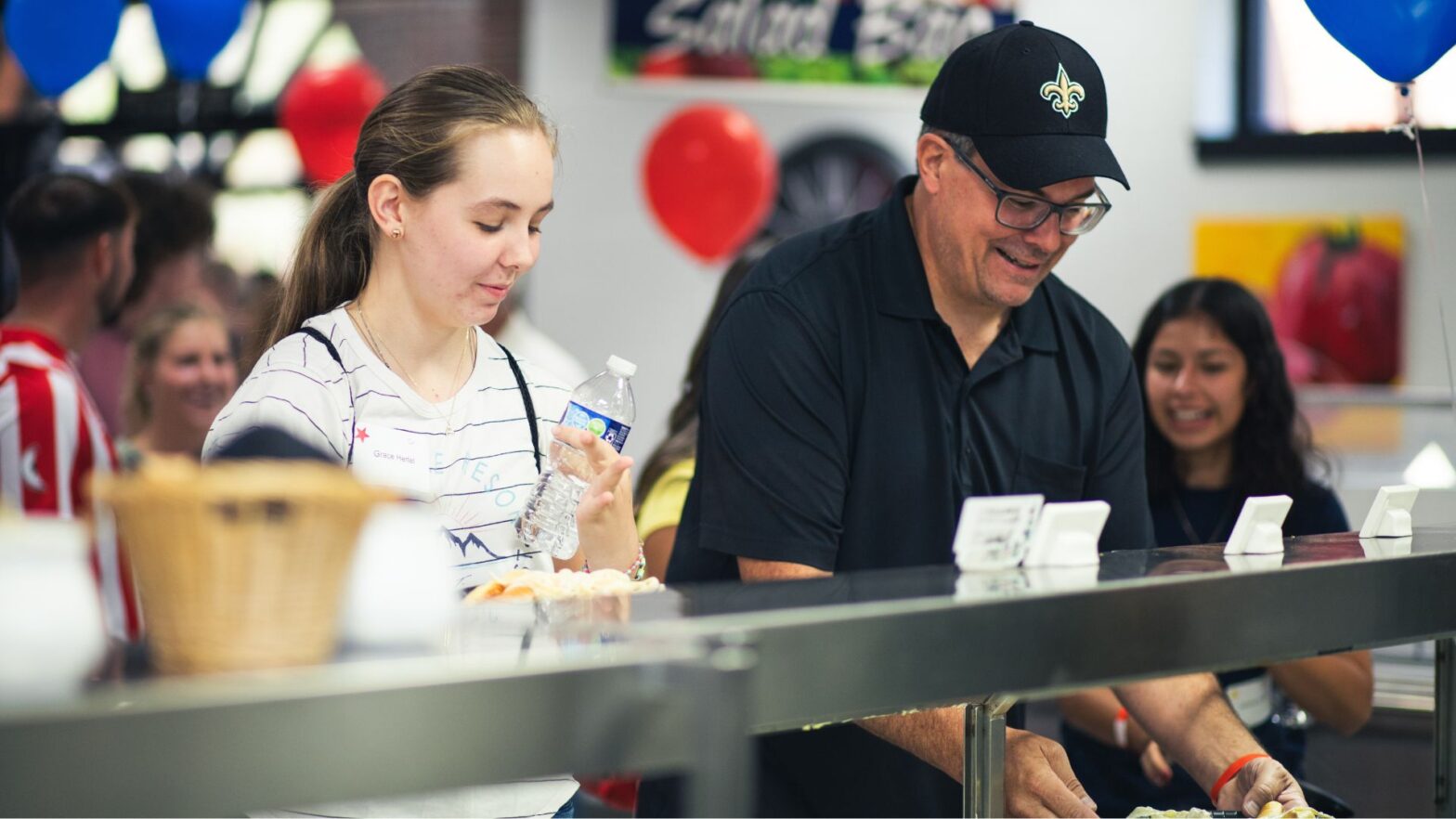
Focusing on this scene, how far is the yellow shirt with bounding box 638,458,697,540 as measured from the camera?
3088 millimetres

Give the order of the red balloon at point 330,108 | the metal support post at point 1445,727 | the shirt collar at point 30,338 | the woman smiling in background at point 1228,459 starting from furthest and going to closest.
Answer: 1. the red balloon at point 330,108
2. the shirt collar at point 30,338
3. the woman smiling in background at point 1228,459
4. the metal support post at point 1445,727

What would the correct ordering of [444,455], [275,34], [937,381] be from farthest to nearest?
[275,34] < [937,381] < [444,455]

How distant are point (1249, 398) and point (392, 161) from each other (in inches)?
84.1

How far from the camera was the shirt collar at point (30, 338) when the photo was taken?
11.2ft

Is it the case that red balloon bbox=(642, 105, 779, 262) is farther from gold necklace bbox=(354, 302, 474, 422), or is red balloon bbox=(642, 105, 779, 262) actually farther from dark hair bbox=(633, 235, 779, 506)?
gold necklace bbox=(354, 302, 474, 422)

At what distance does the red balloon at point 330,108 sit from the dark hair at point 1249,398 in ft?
16.0

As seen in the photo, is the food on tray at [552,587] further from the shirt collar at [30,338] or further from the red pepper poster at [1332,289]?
the red pepper poster at [1332,289]

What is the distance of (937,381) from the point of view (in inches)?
85.3

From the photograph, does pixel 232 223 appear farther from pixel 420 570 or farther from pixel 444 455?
pixel 420 570

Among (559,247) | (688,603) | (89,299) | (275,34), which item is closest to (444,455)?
(688,603)

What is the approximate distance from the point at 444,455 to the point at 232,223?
8.67m

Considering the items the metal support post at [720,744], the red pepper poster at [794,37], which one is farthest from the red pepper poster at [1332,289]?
the metal support post at [720,744]

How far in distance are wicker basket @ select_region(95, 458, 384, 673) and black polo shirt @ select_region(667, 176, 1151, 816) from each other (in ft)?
3.42

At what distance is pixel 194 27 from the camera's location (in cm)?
603
